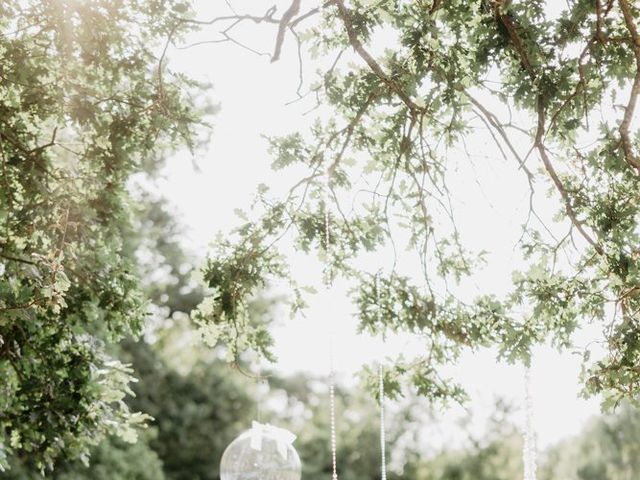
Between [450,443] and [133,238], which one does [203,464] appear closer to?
[133,238]

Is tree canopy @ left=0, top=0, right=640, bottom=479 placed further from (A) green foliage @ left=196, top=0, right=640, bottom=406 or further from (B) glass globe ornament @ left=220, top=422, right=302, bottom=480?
(B) glass globe ornament @ left=220, top=422, right=302, bottom=480

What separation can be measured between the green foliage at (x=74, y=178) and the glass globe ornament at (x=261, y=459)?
1.02m

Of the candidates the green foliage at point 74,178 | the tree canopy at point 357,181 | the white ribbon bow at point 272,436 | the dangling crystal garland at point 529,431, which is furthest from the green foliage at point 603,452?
the white ribbon bow at point 272,436

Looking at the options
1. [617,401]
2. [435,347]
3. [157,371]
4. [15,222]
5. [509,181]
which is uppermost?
[157,371]

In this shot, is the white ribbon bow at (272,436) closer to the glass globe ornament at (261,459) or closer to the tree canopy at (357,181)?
the glass globe ornament at (261,459)

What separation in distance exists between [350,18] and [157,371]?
12152 mm

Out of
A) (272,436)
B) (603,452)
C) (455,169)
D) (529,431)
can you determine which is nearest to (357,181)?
(455,169)

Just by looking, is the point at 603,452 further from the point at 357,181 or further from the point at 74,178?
the point at 74,178

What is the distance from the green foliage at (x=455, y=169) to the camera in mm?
3393

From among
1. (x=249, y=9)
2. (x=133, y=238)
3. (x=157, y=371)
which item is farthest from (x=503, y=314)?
(x=157, y=371)

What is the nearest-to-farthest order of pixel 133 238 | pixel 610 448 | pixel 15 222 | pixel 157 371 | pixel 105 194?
pixel 15 222
pixel 105 194
pixel 133 238
pixel 157 371
pixel 610 448

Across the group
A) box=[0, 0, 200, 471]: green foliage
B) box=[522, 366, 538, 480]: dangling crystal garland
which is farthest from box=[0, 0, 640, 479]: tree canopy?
box=[522, 366, 538, 480]: dangling crystal garland

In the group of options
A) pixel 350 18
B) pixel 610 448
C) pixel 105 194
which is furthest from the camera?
pixel 610 448

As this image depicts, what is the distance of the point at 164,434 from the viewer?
15.3m
